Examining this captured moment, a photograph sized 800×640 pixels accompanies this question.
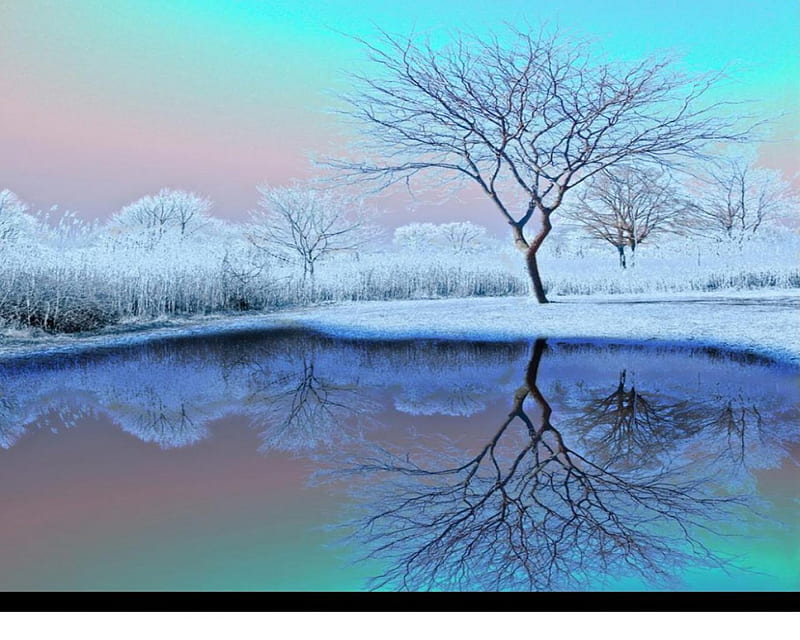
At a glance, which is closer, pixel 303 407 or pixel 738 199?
pixel 303 407

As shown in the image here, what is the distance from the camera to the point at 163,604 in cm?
142

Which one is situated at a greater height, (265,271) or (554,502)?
(265,271)

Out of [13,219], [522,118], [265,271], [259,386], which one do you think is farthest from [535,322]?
[13,219]

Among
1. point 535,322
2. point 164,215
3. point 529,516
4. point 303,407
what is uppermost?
point 164,215

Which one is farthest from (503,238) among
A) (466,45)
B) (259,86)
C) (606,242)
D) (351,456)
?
(351,456)

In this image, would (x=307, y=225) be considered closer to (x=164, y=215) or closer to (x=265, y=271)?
(x=265, y=271)

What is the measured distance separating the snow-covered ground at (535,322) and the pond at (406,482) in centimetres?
61

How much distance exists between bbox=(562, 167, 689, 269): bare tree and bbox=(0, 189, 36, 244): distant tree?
3227 millimetres

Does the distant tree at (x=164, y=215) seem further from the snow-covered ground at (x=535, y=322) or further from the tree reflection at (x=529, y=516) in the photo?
the tree reflection at (x=529, y=516)

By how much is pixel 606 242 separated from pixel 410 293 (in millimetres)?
1350

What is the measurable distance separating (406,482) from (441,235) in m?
2.31

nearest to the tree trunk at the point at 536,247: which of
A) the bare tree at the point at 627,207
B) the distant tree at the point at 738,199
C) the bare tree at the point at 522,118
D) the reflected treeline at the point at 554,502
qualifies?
the bare tree at the point at 522,118

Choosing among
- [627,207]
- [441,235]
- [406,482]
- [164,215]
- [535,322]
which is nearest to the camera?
[406,482]

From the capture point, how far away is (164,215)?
3.21m
